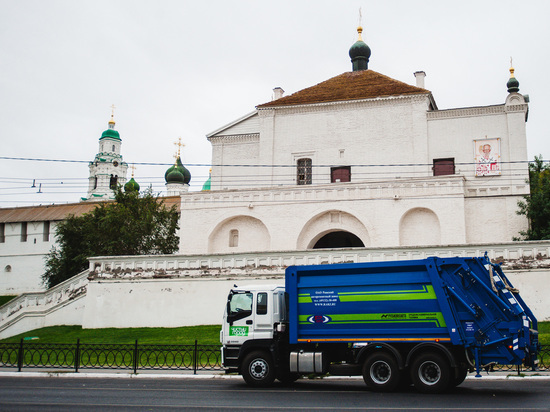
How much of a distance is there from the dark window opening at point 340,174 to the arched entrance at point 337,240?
336 cm

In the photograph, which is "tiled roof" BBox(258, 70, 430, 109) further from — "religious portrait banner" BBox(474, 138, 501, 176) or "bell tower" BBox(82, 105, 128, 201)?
"bell tower" BBox(82, 105, 128, 201)

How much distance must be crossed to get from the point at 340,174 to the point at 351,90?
5792mm

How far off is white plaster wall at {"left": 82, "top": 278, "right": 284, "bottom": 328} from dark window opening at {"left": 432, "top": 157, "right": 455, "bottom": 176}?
14065mm

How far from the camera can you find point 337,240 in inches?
1465

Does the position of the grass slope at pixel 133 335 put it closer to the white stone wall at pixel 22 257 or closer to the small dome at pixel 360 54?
the small dome at pixel 360 54

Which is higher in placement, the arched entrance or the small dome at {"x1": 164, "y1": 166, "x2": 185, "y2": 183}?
the small dome at {"x1": 164, "y1": 166, "x2": 185, "y2": 183}

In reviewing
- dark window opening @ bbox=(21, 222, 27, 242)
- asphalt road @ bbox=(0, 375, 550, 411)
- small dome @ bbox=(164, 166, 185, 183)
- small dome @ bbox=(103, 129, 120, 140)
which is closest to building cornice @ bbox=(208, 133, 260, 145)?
asphalt road @ bbox=(0, 375, 550, 411)

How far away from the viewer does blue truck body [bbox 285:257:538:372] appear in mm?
12867

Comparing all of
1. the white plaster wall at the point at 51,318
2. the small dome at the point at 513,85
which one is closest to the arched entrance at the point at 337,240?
the small dome at the point at 513,85

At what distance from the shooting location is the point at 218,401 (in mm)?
11773

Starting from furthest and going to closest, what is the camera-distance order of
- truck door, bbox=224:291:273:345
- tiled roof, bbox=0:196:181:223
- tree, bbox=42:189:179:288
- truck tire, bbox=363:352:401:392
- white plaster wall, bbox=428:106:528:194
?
tiled roof, bbox=0:196:181:223 → tree, bbox=42:189:179:288 → white plaster wall, bbox=428:106:528:194 → truck door, bbox=224:291:273:345 → truck tire, bbox=363:352:401:392

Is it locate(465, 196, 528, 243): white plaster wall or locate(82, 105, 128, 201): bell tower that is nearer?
locate(465, 196, 528, 243): white plaster wall

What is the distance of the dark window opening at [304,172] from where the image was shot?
38.6 meters

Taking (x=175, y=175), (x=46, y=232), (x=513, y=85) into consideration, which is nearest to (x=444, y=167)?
(x=513, y=85)
